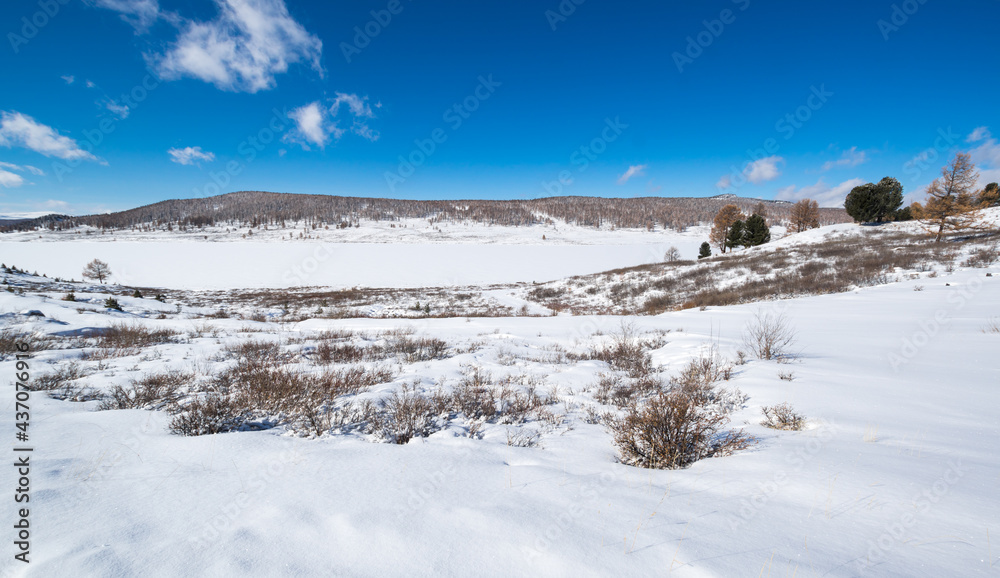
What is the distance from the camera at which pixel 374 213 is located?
470 feet

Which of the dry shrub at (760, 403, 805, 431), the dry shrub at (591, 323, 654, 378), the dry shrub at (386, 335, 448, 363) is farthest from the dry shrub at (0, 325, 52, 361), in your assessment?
the dry shrub at (760, 403, 805, 431)

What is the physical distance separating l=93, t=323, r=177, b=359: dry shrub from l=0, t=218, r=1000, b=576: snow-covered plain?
3.50 metres

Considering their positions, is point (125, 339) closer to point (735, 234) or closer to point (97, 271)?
point (97, 271)

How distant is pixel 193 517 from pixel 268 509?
0.35 metres

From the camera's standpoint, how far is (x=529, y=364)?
6836 mm

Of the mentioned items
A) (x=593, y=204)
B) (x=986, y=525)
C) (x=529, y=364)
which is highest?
(x=593, y=204)

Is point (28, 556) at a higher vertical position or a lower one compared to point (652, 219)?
lower

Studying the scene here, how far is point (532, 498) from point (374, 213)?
15433 cm

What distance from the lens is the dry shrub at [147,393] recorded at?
411 centimetres

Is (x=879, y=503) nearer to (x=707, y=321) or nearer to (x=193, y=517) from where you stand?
(x=193, y=517)

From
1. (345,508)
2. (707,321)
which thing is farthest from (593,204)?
(345,508)

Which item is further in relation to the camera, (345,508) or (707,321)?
(707,321)

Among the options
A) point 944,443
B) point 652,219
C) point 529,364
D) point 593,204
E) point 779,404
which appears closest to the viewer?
point 944,443

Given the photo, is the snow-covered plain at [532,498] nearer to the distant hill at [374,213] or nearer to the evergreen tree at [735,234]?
the evergreen tree at [735,234]
